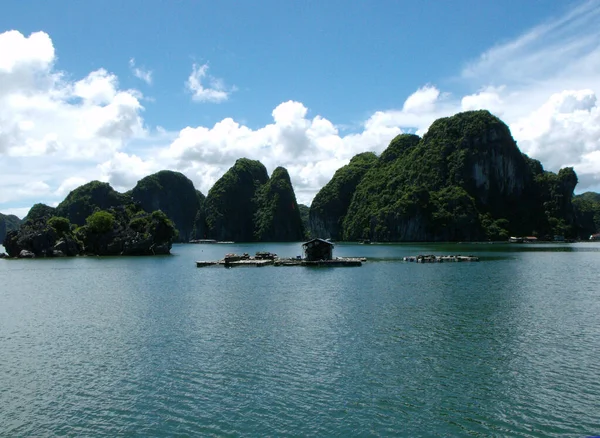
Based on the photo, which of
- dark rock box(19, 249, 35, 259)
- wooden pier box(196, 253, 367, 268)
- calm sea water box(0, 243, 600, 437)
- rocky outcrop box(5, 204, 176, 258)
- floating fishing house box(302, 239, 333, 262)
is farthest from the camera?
rocky outcrop box(5, 204, 176, 258)

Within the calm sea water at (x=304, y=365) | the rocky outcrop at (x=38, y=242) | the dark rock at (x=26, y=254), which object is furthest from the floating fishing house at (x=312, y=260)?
the dark rock at (x=26, y=254)

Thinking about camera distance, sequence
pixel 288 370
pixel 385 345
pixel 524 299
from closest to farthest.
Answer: pixel 288 370
pixel 385 345
pixel 524 299

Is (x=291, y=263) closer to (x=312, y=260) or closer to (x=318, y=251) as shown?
(x=312, y=260)

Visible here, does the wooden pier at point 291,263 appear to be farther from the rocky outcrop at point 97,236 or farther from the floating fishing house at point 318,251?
the rocky outcrop at point 97,236

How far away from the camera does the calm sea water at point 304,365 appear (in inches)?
653

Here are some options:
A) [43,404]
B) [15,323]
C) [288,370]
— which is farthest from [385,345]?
[15,323]

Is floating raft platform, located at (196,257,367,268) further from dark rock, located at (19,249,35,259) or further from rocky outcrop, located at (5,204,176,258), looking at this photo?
dark rock, located at (19,249,35,259)

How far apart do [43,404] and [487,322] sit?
85.4 feet

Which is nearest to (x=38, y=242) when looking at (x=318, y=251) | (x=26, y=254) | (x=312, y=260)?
(x=26, y=254)

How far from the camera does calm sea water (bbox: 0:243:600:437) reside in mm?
16578

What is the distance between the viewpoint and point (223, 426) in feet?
53.2

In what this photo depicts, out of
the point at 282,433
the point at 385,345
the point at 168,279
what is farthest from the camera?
the point at 168,279

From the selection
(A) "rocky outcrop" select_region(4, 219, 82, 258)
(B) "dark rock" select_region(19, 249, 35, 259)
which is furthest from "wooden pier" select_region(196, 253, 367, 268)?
(B) "dark rock" select_region(19, 249, 35, 259)

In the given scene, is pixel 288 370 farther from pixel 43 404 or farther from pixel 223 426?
pixel 43 404
